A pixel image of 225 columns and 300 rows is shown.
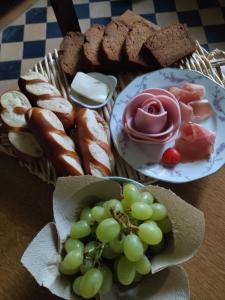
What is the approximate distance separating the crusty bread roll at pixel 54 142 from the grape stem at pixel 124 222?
0.23 m

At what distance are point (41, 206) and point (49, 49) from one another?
1.16 m

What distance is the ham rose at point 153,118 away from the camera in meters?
0.72

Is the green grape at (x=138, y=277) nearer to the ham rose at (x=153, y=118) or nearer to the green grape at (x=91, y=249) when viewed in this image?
the green grape at (x=91, y=249)

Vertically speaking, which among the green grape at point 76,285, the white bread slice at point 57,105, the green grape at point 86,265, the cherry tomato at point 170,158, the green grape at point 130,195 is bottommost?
the cherry tomato at point 170,158

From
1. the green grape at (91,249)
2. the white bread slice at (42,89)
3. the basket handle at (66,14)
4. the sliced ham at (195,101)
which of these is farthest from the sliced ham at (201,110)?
the basket handle at (66,14)

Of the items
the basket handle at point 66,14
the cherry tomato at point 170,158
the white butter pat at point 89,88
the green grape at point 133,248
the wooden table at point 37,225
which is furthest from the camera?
the basket handle at point 66,14

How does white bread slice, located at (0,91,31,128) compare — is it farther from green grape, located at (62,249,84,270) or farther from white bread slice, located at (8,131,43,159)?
green grape, located at (62,249,84,270)

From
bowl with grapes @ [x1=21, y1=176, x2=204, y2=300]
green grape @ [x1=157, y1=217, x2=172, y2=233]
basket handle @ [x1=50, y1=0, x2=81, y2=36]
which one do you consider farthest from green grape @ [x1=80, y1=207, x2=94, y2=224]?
basket handle @ [x1=50, y1=0, x2=81, y2=36]

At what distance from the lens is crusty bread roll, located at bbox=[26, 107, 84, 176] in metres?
0.68

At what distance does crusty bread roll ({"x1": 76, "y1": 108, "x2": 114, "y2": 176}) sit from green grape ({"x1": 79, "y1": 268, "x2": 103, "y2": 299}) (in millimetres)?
250

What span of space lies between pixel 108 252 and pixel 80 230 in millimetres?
51

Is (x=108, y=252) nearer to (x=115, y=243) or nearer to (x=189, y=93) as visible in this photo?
(x=115, y=243)

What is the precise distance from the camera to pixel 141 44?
0.93 metres

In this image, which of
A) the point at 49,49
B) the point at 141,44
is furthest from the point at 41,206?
the point at 49,49
